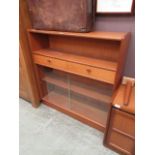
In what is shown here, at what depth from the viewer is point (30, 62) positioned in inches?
63.7

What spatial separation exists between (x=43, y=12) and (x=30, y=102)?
4.38ft

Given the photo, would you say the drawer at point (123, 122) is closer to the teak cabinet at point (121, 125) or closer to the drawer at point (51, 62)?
the teak cabinet at point (121, 125)

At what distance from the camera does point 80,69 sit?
129cm

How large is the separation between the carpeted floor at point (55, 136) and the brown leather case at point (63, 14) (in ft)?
3.78

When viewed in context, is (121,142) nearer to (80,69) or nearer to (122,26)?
(80,69)

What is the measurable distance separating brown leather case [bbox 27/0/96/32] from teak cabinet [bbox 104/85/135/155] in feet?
2.27

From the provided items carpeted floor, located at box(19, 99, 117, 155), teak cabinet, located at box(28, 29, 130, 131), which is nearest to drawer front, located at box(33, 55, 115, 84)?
teak cabinet, located at box(28, 29, 130, 131)

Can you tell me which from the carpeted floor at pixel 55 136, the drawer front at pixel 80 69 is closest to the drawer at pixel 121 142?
the carpeted floor at pixel 55 136

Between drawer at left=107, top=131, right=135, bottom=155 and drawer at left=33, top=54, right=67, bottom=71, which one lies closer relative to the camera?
drawer at left=107, top=131, right=135, bottom=155

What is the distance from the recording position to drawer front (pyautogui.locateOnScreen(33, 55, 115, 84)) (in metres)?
1.15

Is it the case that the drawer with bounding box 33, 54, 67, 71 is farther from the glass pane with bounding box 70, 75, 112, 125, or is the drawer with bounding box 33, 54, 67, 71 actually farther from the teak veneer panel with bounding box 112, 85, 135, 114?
the teak veneer panel with bounding box 112, 85, 135, 114

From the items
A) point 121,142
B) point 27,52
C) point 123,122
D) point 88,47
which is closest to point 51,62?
point 27,52

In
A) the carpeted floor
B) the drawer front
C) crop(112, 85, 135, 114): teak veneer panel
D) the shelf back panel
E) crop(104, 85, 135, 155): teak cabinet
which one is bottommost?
the carpeted floor

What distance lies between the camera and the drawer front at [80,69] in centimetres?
115
